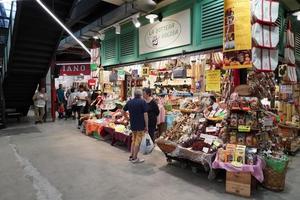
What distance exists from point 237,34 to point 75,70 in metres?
17.9

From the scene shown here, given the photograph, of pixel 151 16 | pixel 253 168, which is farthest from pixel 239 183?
pixel 151 16

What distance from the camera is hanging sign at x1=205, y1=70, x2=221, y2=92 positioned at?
5809 mm

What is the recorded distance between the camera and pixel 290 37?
20.1ft

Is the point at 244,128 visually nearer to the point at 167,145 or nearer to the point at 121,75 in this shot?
the point at 167,145

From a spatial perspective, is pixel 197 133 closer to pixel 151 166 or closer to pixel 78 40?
pixel 151 166

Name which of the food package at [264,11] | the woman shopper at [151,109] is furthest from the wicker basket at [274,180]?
the woman shopper at [151,109]

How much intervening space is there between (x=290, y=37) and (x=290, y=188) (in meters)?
3.81

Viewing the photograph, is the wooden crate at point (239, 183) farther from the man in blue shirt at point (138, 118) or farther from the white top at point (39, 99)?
the white top at point (39, 99)

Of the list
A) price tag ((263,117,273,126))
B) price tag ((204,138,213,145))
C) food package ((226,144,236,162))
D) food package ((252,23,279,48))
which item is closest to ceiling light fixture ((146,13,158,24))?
food package ((252,23,279,48))

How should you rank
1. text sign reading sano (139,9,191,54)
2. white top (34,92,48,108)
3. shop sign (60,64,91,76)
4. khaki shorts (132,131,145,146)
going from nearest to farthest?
khaki shorts (132,131,145,146) → text sign reading sano (139,9,191,54) → white top (34,92,48,108) → shop sign (60,64,91,76)

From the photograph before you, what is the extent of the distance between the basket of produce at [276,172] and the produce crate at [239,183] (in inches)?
13.7

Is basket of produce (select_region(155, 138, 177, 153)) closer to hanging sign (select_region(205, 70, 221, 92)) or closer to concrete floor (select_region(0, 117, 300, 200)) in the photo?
concrete floor (select_region(0, 117, 300, 200))

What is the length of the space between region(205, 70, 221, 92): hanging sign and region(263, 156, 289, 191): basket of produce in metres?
2.26

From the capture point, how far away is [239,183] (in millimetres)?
3729
